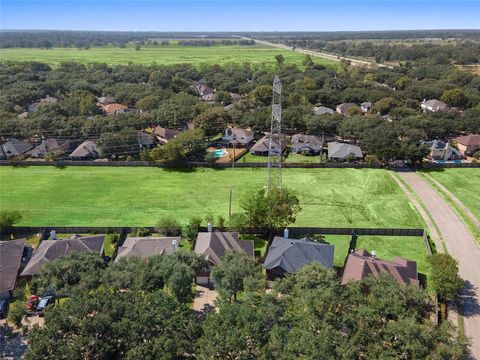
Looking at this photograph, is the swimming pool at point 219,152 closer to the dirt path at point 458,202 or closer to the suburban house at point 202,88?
the dirt path at point 458,202

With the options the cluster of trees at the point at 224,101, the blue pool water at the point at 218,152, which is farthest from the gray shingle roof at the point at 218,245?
the blue pool water at the point at 218,152

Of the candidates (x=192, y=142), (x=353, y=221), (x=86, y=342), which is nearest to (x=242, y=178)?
(x=192, y=142)

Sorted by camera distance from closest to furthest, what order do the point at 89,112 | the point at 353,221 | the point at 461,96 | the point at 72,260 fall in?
the point at 72,260
the point at 353,221
the point at 89,112
the point at 461,96

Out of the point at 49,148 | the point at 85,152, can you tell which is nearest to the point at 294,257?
the point at 85,152

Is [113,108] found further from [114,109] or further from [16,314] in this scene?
[16,314]

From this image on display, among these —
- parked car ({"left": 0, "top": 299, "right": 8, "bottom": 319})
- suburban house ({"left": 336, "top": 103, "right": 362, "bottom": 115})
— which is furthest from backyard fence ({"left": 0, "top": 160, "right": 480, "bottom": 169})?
parked car ({"left": 0, "top": 299, "right": 8, "bottom": 319})

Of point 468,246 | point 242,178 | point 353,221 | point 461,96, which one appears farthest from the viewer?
point 461,96

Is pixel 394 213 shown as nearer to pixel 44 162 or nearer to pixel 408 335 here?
pixel 408 335
